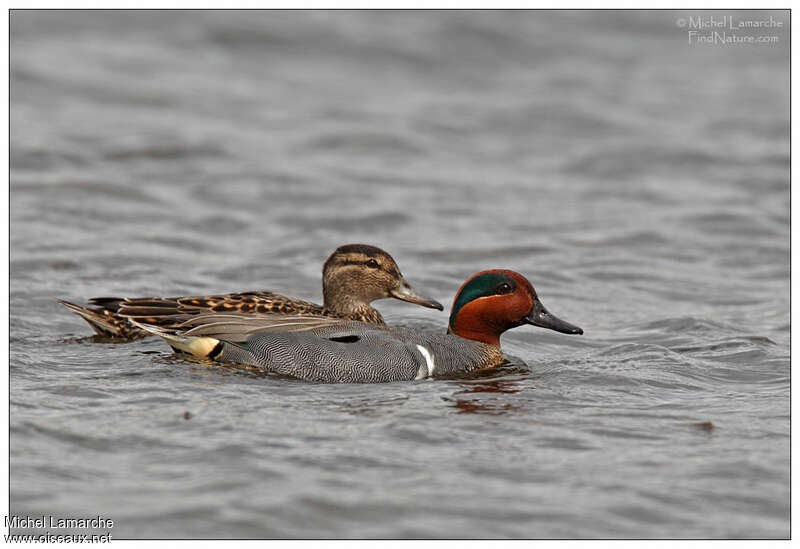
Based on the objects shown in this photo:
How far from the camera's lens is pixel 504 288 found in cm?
1014

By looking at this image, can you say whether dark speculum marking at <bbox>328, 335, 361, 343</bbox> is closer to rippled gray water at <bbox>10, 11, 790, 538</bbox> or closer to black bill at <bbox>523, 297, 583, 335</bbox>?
rippled gray water at <bbox>10, 11, 790, 538</bbox>

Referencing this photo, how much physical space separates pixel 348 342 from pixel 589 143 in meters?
11.1

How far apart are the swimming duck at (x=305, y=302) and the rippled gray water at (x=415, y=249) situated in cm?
30

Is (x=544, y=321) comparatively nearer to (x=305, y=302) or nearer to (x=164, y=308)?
(x=305, y=302)

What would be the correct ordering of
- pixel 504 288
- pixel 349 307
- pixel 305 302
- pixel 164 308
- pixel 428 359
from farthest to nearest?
1. pixel 349 307
2. pixel 305 302
3. pixel 504 288
4. pixel 164 308
5. pixel 428 359

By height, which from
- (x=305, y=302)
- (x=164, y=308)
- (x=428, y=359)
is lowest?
(x=428, y=359)

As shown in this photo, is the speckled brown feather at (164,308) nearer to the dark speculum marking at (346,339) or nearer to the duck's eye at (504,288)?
the dark speculum marking at (346,339)

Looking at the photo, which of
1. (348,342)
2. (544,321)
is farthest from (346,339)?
(544,321)

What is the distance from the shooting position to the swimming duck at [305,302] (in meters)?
9.84

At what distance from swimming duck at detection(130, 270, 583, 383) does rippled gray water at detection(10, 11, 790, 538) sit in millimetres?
215

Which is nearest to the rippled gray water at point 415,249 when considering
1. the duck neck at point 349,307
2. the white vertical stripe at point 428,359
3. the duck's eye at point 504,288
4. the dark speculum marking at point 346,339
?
the white vertical stripe at point 428,359

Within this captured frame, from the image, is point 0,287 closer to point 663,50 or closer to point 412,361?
point 412,361

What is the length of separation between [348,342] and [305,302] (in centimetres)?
117

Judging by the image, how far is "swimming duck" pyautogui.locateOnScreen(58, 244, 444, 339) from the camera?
32.3ft
